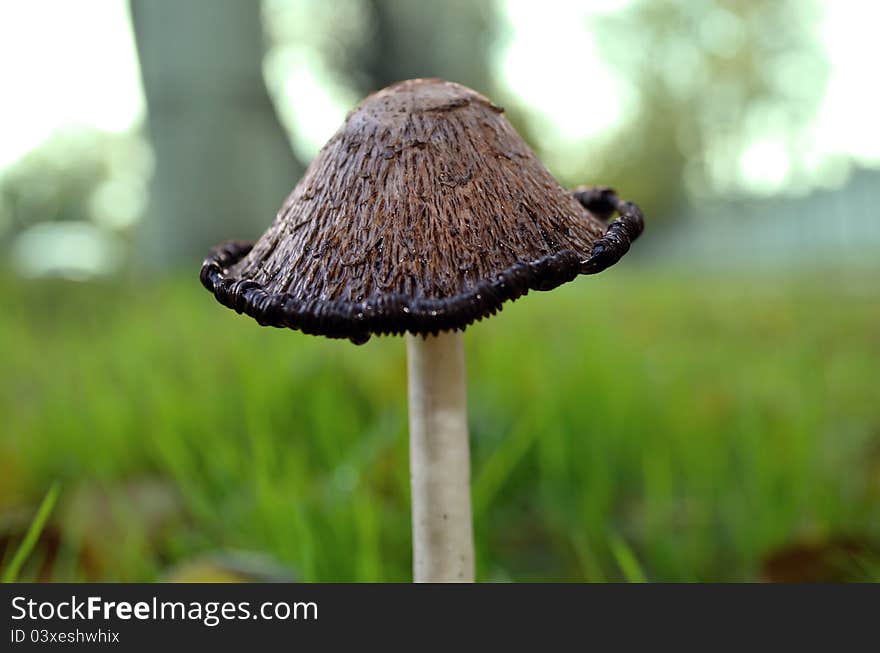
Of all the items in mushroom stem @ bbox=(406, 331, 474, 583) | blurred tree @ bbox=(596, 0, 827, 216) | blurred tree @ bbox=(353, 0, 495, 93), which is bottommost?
mushroom stem @ bbox=(406, 331, 474, 583)

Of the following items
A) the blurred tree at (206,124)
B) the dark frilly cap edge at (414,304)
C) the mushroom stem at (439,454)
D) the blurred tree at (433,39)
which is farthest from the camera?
the blurred tree at (433,39)

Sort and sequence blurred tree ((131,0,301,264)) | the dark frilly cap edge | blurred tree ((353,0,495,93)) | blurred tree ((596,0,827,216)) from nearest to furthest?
the dark frilly cap edge
blurred tree ((131,0,301,264))
blurred tree ((353,0,495,93))
blurred tree ((596,0,827,216))

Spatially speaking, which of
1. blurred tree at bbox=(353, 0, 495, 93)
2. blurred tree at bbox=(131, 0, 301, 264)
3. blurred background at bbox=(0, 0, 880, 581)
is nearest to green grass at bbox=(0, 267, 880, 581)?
blurred background at bbox=(0, 0, 880, 581)

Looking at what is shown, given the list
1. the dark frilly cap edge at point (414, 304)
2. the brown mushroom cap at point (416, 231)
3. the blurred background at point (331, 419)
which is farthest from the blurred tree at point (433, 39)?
the dark frilly cap edge at point (414, 304)

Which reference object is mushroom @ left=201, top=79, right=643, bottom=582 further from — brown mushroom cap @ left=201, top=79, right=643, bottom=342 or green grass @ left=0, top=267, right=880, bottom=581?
green grass @ left=0, top=267, right=880, bottom=581

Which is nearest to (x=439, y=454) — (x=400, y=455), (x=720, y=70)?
(x=400, y=455)

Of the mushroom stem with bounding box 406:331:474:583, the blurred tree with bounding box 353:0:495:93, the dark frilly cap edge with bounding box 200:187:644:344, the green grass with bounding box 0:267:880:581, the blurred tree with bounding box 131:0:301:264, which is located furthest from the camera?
the blurred tree with bounding box 353:0:495:93

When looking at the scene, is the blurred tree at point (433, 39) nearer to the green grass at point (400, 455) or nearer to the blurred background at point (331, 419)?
the blurred background at point (331, 419)
